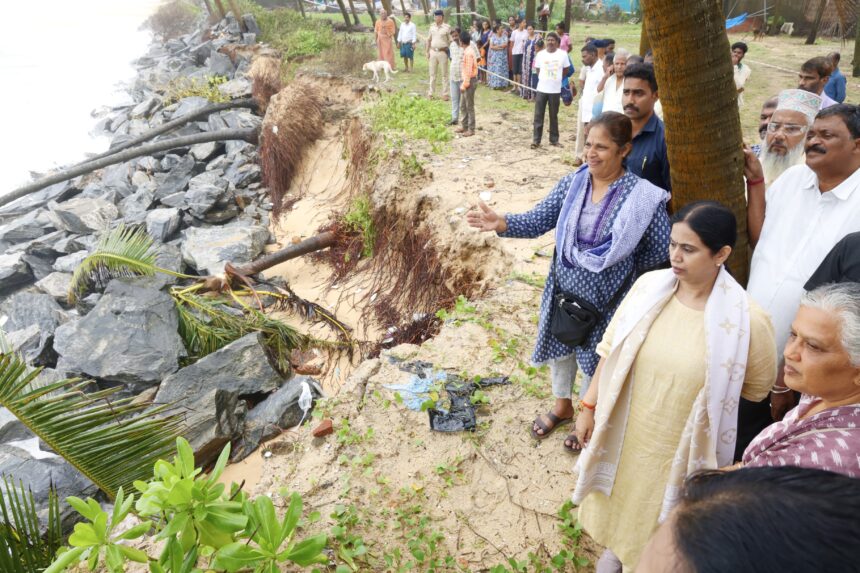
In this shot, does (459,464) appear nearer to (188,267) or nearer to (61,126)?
(188,267)

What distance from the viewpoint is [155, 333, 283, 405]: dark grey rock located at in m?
4.58

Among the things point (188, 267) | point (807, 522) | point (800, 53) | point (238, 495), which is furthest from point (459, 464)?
point (800, 53)

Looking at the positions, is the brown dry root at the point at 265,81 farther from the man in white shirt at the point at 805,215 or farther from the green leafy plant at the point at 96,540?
the green leafy plant at the point at 96,540

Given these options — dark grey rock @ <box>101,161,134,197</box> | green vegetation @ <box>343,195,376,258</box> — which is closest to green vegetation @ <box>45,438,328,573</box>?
green vegetation @ <box>343,195,376,258</box>

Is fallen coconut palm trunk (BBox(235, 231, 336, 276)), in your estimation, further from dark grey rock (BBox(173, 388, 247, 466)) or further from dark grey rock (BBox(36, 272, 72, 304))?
dark grey rock (BBox(36, 272, 72, 304))

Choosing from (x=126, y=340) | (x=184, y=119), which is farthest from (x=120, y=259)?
(x=184, y=119)

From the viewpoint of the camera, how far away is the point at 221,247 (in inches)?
300

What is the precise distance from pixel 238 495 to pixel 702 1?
8.11 feet

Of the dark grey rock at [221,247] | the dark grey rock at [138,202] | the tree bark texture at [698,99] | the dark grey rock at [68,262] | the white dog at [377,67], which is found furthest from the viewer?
the white dog at [377,67]

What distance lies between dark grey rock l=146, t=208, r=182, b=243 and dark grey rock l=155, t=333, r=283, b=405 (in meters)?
5.03

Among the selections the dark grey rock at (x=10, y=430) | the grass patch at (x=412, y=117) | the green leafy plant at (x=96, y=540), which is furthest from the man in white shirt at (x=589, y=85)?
the dark grey rock at (x=10, y=430)

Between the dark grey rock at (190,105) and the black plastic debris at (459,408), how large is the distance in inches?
515

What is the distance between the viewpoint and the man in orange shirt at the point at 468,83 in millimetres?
8039

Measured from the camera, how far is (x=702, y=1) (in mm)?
1878
